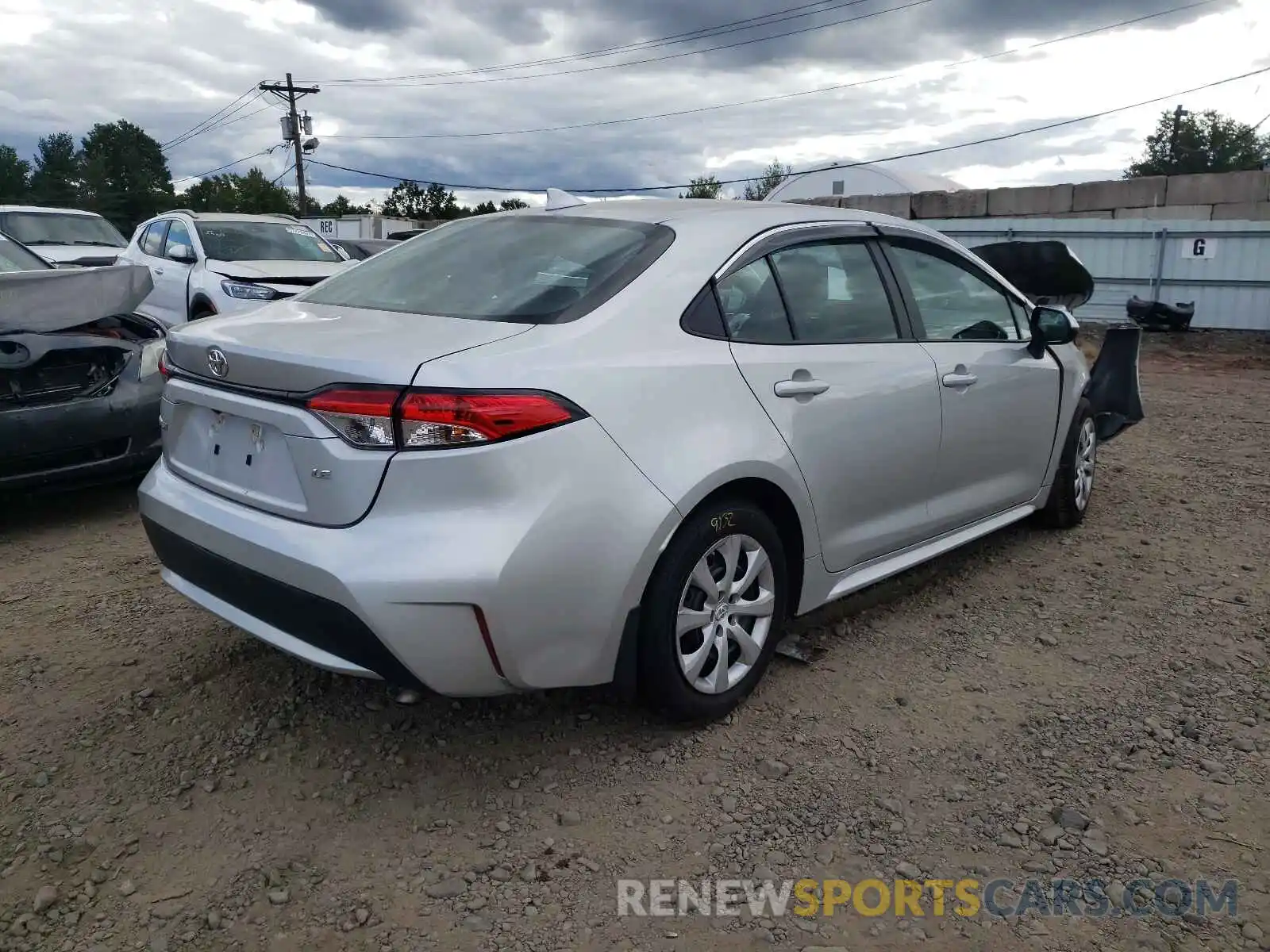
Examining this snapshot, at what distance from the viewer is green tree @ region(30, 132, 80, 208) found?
258 ft

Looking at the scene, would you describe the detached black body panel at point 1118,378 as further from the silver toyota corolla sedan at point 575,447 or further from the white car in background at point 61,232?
the white car in background at point 61,232

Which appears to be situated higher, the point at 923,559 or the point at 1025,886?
the point at 923,559

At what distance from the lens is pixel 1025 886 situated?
2357 millimetres

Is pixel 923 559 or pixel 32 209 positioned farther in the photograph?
pixel 32 209

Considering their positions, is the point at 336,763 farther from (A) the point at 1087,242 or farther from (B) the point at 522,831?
(A) the point at 1087,242

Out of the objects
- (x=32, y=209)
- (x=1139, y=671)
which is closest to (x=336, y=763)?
(x=1139, y=671)

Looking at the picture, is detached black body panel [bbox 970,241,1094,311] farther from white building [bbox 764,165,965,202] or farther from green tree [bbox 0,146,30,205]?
green tree [bbox 0,146,30,205]

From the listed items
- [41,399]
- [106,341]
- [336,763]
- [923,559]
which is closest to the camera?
[336,763]

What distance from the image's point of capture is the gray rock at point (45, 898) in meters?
2.24

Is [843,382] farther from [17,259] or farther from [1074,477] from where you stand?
[17,259]

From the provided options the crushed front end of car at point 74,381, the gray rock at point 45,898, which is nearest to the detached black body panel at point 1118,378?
the crushed front end of car at point 74,381

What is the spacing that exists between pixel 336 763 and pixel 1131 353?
477 cm

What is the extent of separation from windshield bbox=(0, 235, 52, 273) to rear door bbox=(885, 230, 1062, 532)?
514cm

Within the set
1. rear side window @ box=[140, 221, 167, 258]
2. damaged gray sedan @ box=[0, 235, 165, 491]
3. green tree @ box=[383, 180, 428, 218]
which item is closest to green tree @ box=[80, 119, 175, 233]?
green tree @ box=[383, 180, 428, 218]
